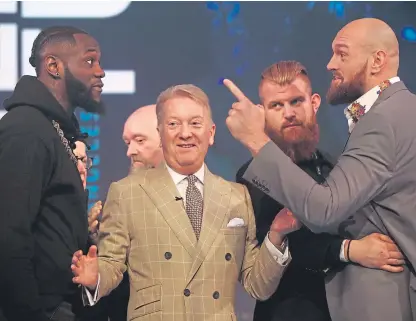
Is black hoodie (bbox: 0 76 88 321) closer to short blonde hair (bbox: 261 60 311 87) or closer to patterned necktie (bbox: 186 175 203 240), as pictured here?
patterned necktie (bbox: 186 175 203 240)

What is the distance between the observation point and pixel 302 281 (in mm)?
2959

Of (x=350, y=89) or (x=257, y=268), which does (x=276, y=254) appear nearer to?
(x=257, y=268)

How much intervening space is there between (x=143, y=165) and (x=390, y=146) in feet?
4.48

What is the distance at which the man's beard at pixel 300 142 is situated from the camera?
124 inches

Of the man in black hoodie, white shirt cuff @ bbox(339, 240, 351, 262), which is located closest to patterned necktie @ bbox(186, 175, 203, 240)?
the man in black hoodie

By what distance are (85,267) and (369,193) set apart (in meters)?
0.93

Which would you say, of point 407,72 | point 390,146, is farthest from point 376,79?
point 407,72

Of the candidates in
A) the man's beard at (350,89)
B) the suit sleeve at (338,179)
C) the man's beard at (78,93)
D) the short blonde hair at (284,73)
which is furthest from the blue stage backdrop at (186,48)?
the suit sleeve at (338,179)

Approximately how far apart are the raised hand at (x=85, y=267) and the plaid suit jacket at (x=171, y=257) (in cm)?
9

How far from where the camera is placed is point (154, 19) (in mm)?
4168

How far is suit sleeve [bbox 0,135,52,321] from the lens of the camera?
2.43 m

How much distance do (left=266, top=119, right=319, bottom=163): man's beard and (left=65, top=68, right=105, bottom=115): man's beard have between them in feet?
2.60

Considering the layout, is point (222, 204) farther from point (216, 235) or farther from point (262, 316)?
point (262, 316)

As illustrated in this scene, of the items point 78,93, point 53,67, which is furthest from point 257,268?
point 53,67
